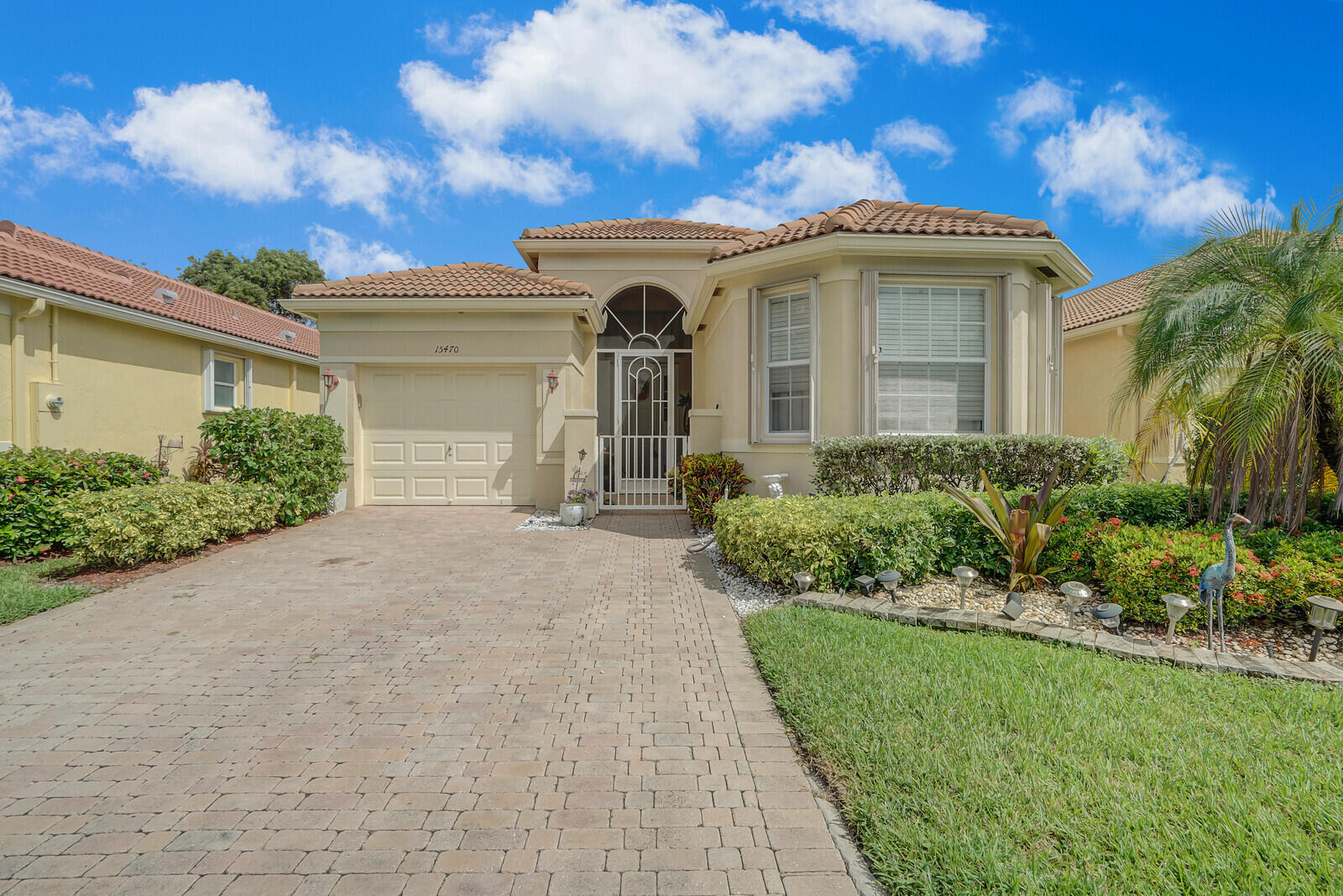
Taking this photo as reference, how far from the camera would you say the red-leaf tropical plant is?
551 centimetres

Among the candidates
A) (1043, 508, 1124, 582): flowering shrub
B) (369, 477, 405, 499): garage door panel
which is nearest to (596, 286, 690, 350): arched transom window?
(369, 477, 405, 499): garage door panel

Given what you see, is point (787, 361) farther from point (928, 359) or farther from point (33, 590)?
point (33, 590)

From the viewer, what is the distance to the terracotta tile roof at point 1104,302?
42.2 feet

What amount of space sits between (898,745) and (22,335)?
45.8 feet

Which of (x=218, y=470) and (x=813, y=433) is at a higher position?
(x=813, y=433)

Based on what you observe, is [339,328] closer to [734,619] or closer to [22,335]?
[22,335]

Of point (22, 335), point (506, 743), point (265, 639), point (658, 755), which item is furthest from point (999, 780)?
point (22, 335)

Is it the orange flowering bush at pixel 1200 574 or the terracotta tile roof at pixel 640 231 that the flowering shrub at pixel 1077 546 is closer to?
the orange flowering bush at pixel 1200 574

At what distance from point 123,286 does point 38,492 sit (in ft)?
24.7

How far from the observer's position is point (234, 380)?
14641 mm

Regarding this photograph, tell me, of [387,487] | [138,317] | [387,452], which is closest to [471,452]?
[387,452]

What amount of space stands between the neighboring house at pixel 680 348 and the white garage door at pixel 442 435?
0.03 m

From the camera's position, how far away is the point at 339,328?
1095cm

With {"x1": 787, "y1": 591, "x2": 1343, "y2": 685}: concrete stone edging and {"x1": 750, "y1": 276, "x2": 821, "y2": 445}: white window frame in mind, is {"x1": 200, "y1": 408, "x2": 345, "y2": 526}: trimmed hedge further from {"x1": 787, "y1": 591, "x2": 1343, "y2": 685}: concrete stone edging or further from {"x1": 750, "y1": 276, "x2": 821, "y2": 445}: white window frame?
{"x1": 787, "y1": 591, "x2": 1343, "y2": 685}: concrete stone edging
